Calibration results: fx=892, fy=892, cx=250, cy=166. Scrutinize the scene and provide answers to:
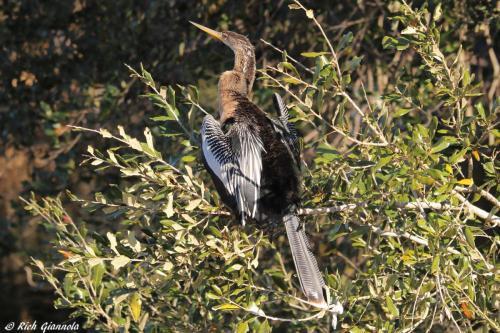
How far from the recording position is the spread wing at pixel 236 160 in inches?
159

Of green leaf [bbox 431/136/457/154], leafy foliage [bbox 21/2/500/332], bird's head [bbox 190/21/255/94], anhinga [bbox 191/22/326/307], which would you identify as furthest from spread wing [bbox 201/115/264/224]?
green leaf [bbox 431/136/457/154]

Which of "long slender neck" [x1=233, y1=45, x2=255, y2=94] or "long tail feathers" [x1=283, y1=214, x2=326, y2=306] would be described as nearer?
"long tail feathers" [x1=283, y1=214, x2=326, y2=306]

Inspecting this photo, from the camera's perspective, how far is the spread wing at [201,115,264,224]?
159 inches

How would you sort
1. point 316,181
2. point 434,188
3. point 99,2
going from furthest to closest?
point 99,2 → point 316,181 → point 434,188

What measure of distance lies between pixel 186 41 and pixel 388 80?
1409mm

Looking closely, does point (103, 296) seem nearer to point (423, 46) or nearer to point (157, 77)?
point (423, 46)

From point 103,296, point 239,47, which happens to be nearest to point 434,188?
point 103,296

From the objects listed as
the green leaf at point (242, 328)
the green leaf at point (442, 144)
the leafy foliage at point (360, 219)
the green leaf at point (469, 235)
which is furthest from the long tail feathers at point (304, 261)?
the green leaf at point (442, 144)

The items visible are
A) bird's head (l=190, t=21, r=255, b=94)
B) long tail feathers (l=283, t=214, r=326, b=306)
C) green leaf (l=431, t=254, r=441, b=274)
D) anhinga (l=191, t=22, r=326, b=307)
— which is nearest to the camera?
green leaf (l=431, t=254, r=441, b=274)

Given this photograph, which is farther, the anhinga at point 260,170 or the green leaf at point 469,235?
the anhinga at point 260,170

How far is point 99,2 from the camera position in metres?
6.21

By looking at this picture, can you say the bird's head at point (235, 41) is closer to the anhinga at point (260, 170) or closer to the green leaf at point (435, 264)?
the anhinga at point (260, 170)

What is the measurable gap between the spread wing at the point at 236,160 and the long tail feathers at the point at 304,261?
0.18 m

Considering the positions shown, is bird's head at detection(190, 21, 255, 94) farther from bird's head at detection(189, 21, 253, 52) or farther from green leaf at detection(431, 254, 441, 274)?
green leaf at detection(431, 254, 441, 274)
